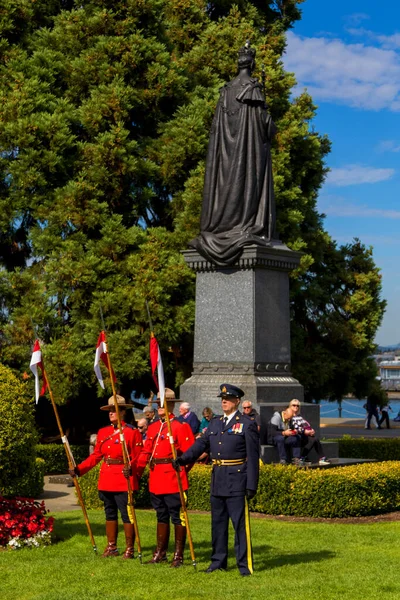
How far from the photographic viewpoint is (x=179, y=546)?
1050cm

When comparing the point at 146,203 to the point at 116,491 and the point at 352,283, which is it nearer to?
the point at 352,283

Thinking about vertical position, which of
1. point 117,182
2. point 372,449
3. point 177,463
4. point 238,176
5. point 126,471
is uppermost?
point 117,182

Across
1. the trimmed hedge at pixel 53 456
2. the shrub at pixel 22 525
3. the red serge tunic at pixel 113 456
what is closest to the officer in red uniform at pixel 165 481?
the red serge tunic at pixel 113 456

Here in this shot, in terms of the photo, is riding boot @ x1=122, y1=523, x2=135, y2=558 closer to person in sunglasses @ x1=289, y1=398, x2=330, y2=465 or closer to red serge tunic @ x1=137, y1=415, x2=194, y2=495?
red serge tunic @ x1=137, y1=415, x2=194, y2=495

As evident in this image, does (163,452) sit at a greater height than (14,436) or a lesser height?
lesser

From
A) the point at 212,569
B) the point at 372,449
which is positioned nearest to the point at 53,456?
the point at 372,449

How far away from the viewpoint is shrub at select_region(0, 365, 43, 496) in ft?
40.3

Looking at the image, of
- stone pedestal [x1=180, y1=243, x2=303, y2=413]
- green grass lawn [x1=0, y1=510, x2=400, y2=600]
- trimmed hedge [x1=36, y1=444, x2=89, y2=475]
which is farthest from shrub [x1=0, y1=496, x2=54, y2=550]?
trimmed hedge [x1=36, y1=444, x2=89, y2=475]

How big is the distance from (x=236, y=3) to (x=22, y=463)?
21.1 m

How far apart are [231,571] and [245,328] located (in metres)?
7.38

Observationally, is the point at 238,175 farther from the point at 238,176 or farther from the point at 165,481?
the point at 165,481

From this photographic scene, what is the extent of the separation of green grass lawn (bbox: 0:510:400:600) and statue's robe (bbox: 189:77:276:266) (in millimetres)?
6206

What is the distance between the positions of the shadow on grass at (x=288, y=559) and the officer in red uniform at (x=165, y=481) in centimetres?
94

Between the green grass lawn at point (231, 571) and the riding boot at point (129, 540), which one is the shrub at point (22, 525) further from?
the riding boot at point (129, 540)
